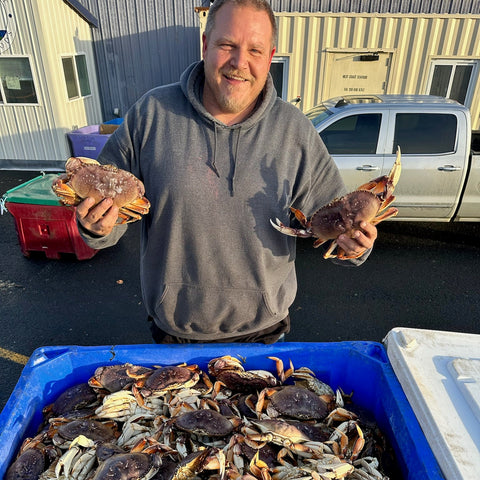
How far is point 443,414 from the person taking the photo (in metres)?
1.60

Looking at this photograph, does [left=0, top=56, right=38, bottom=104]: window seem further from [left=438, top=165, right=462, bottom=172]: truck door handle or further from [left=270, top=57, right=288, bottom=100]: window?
[left=438, top=165, right=462, bottom=172]: truck door handle

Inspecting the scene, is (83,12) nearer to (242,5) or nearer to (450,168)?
(450,168)

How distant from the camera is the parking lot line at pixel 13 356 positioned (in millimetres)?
3803

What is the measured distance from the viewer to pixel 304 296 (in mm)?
5012

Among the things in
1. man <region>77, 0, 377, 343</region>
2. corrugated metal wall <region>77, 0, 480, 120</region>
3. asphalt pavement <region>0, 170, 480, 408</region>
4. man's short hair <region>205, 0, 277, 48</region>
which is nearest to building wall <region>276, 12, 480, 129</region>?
corrugated metal wall <region>77, 0, 480, 120</region>

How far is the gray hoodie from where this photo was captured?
76.3 inches

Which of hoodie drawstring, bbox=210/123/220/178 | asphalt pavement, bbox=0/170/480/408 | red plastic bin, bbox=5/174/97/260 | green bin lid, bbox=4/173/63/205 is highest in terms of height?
hoodie drawstring, bbox=210/123/220/178

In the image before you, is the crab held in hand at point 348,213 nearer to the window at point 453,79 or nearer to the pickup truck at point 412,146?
the pickup truck at point 412,146

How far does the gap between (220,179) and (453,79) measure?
10905mm

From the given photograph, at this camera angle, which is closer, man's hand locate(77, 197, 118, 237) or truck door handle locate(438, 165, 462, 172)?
man's hand locate(77, 197, 118, 237)

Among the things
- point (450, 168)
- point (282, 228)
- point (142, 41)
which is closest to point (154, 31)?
point (142, 41)

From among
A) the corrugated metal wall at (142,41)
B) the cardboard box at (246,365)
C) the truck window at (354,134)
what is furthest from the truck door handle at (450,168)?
the corrugated metal wall at (142,41)

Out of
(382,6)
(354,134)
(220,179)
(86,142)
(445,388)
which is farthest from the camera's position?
(382,6)

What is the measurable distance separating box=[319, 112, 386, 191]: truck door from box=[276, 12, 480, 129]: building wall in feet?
15.8
